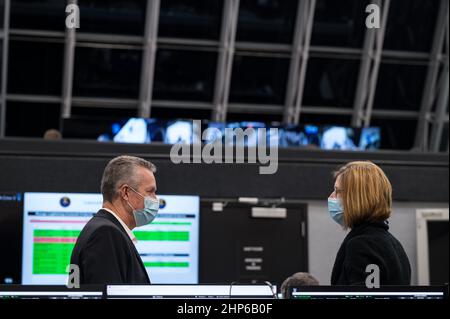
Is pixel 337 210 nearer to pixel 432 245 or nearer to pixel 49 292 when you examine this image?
pixel 49 292

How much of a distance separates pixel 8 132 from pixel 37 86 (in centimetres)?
71

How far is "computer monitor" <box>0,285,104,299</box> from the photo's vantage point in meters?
2.17

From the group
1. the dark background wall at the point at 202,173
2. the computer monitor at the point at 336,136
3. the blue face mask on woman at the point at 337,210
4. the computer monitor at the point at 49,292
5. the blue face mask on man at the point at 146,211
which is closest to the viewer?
the computer monitor at the point at 49,292

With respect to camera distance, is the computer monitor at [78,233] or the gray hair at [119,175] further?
the computer monitor at [78,233]

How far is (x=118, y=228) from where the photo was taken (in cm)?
278

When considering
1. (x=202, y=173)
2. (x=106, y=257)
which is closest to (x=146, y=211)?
(x=106, y=257)

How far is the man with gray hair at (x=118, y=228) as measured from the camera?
2.69m

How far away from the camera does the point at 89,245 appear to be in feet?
8.98

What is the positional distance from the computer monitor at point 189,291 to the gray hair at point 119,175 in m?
0.68

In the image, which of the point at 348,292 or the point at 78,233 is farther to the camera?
the point at 78,233

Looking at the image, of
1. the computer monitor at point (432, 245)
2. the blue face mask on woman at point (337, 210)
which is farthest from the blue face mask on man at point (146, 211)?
the computer monitor at point (432, 245)

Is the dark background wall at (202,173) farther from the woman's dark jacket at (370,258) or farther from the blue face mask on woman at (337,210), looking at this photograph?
the woman's dark jacket at (370,258)

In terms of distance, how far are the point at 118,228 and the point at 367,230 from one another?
0.75 meters

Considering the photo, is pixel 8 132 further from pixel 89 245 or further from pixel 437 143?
pixel 89 245
